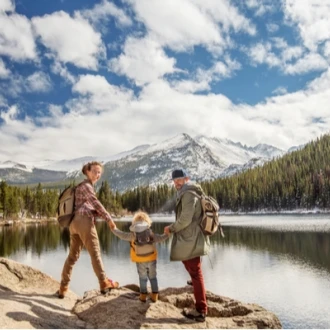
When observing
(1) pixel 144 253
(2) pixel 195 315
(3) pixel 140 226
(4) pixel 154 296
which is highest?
(3) pixel 140 226

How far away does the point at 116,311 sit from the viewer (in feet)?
25.3

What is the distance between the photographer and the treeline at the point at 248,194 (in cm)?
12569

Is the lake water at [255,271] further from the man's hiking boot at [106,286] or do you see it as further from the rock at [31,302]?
the rock at [31,302]

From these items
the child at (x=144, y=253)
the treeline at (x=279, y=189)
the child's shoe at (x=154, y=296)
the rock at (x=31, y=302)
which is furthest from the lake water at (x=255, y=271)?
the treeline at (x=279, y=189)

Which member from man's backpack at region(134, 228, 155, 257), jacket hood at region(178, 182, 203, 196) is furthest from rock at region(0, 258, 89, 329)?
jacket hood at region(178, 182, 203, 196)

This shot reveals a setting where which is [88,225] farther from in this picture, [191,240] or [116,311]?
[191,240]

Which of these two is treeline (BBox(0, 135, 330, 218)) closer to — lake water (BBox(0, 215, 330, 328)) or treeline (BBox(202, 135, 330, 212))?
treeline (BBox(202, 135, 330, 212))

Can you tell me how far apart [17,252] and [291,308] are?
32.9 m

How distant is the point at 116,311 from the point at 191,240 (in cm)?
216

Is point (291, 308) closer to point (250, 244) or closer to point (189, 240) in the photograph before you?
point (189, 240)

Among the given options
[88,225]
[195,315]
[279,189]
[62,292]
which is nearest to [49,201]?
[279,189]

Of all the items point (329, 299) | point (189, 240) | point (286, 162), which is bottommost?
point (329, 299)

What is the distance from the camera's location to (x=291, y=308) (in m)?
19.9

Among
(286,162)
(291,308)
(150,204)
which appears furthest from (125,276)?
(286,162)
